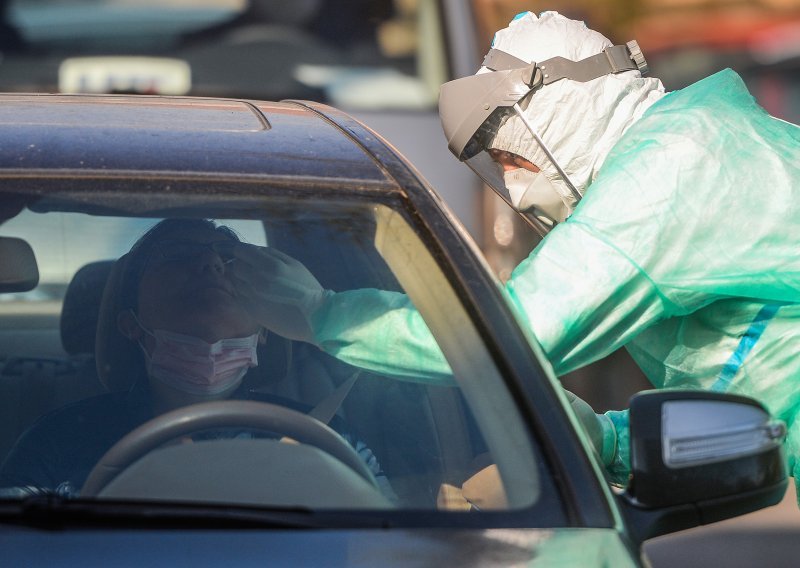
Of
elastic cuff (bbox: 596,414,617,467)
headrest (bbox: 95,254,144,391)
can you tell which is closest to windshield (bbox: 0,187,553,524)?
headrest (bbox: 95,254,144,391)

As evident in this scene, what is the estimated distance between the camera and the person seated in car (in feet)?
7.69

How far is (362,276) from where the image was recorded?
253 cm

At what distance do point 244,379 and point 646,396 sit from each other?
2.35 ft

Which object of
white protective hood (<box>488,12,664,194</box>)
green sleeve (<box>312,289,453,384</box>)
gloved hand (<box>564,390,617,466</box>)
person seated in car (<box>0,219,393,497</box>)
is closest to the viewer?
person seated in car (<box>0,219,393,497</box>)

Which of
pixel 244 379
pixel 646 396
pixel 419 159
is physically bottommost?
pixel 419 159

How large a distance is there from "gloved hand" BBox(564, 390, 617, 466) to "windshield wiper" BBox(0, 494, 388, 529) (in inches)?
36.5

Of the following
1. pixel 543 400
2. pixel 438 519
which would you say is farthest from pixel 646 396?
pixel 438 519

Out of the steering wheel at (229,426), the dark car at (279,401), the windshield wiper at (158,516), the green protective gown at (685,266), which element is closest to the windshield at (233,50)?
the green protective gown at (685,266)

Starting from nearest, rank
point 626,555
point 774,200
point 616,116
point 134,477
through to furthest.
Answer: point 626,555 → point 134,477 → point 774,200 → point 616,116

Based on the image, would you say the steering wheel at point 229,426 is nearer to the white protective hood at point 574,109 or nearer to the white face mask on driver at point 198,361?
the white face mask on driver at point 198,361

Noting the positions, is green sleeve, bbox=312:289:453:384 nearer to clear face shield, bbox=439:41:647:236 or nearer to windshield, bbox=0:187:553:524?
windshield, bbox=0:187:553:524

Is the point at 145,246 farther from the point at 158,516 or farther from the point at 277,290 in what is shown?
the point at 158,516

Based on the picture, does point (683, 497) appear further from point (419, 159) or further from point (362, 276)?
point (419, 159)

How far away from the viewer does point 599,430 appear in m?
2.96
